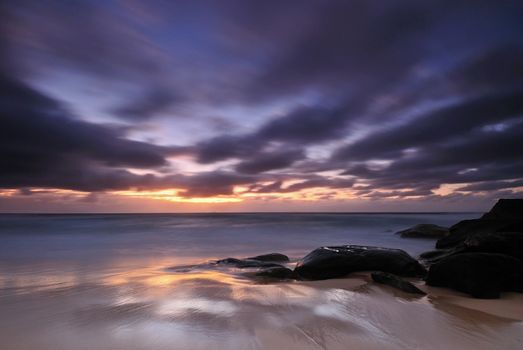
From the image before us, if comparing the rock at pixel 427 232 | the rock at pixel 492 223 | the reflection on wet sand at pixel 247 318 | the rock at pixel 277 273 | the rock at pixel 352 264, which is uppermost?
the rock at pixel 492 223

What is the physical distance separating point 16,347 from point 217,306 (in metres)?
2.29

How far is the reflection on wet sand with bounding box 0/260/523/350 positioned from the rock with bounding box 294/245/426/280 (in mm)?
Answer: 878

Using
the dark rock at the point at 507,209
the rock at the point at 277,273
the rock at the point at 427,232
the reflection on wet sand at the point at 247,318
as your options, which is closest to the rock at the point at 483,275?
the reflection on wet sand at the point at 247,318

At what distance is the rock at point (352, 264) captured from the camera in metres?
7.11

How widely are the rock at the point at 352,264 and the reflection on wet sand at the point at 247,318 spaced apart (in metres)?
0.88

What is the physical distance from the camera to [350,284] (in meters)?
6.19

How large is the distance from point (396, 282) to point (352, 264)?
1.56 m

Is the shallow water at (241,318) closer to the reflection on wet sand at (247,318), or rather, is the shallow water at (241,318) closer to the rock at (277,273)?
the reflection on wet sand at (247,318)

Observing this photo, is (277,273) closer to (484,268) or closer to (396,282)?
(396,282)

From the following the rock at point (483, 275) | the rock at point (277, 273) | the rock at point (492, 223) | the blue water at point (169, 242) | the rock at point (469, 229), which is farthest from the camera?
the blue water at point (169, 242)

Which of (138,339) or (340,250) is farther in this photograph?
(340,250)

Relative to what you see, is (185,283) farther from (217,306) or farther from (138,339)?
(138,339)

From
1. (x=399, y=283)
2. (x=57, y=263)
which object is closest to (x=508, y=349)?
(x=399, y=283)

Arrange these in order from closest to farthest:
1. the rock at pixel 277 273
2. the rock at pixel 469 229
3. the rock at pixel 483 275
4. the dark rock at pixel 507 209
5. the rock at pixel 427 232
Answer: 1. the rock at pixel 483 275
2. the rock at pixel 277 273
3. the rock at pixel 469 229
4. the dark rock at pixel 507 209
5. the rock at pixel 427 232
